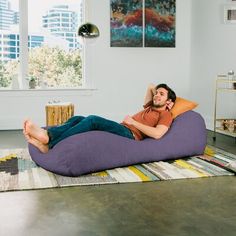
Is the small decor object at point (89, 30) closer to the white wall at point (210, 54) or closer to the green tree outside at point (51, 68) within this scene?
the green tree outside at point (51, 68)

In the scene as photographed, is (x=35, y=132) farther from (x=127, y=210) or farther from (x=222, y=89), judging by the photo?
(x=222, y=89)

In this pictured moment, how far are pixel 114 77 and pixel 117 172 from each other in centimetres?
345

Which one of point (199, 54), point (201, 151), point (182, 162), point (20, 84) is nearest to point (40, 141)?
point (182, 162)

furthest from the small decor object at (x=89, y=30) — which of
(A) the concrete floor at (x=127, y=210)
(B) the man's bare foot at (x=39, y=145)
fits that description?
(A) the concrete floor at (x=127, y=210)

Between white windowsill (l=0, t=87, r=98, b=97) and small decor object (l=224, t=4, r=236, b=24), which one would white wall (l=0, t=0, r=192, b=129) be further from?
small decor object (l=224, t=4, r=236, b=24)

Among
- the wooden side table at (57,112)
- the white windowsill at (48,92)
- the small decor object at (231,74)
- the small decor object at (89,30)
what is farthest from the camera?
the white windowsill at (48,92)

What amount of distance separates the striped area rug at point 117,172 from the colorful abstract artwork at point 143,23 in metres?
3.12

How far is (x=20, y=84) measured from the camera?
263 inches

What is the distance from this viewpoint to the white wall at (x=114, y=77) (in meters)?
6.63

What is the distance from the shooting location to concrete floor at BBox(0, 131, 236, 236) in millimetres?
2500

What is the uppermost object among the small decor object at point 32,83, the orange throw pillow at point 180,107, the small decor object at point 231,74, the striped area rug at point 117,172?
the small decor object at point 231,74

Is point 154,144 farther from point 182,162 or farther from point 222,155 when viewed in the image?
point 222,155

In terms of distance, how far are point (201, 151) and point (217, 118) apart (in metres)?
2.11

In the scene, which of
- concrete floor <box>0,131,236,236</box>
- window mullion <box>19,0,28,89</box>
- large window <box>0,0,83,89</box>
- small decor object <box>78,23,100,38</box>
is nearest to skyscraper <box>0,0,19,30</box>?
large window <box>0,0,83,89</box>
